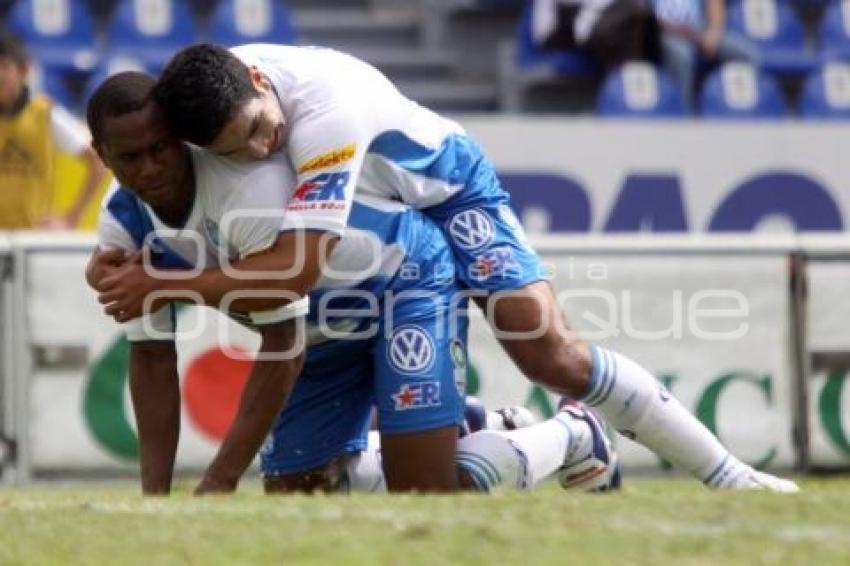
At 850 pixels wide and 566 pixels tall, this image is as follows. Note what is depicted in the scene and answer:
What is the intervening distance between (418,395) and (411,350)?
134 millimetres

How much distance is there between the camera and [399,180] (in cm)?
629

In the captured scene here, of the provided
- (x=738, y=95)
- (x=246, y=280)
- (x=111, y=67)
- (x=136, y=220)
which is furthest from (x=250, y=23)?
(x=246, y=280)

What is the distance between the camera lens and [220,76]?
5.66 meters

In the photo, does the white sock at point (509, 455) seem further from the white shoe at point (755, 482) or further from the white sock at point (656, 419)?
the white shoe at point (755, 482)

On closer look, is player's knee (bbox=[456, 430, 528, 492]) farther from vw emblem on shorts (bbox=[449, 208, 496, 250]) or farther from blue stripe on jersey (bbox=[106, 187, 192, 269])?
blue stripe on jersey (bbox=[106, 187, 192, 269])

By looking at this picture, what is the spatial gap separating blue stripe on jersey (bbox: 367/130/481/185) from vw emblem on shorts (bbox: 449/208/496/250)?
109 mm

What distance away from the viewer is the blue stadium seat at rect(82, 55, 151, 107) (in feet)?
41.5

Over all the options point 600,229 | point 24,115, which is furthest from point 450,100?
point 24,115

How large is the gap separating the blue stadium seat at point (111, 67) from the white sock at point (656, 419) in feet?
21.5

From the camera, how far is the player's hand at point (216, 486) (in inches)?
232

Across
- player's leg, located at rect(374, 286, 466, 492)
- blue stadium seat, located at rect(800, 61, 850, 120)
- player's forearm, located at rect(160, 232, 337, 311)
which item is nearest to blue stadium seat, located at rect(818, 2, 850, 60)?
blue stadium seat, located at rect(800, 61, 850, 120)

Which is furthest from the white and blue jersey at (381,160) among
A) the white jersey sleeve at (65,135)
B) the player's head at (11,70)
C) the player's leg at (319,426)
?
the white jersey sleeve at (65,135)

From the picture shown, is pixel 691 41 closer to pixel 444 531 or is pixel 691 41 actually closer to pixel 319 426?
pixel 319 426

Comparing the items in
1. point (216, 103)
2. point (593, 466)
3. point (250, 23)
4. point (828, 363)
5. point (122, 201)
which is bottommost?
point (828, 363)
